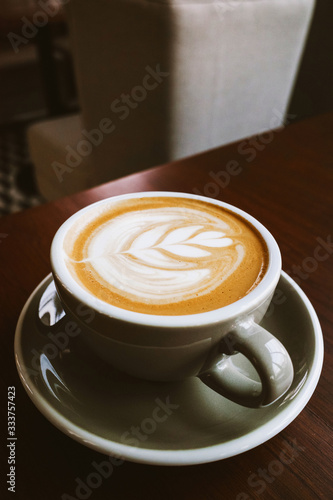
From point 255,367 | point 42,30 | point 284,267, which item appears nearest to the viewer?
point 255,367

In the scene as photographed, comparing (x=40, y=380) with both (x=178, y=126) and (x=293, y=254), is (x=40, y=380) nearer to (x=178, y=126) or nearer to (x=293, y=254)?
(x=293, y=254)

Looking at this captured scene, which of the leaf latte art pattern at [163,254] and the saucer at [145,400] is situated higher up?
the leaf latte art pattern at [163,254]

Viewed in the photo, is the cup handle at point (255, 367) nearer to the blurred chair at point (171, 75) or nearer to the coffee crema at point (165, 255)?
the coffee crema at point (165, 255)

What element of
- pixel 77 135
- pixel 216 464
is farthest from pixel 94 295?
pixel 77 135

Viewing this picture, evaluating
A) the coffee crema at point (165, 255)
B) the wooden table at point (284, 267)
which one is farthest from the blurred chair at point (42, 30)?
the coffee crema at point (165, 255)

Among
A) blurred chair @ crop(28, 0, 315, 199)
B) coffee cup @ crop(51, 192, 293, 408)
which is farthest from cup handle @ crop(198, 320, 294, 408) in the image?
blurred chair @ crop(28, 0, 315, 199)

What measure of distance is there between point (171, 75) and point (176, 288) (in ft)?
2.67

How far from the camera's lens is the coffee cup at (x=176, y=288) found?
297mm

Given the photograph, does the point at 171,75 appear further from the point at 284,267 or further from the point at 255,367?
the point at 255,367

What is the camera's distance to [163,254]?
382 millimetres

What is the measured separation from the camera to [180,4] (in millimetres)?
924

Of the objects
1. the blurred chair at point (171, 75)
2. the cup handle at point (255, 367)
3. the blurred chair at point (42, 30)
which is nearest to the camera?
the cup handle at point (255, 367)

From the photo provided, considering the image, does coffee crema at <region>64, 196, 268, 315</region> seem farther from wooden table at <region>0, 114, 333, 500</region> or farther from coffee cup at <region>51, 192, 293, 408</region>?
wooden table at <region>0, 114, 333, 500</region>

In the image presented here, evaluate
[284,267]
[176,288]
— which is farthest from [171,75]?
[176,288]
